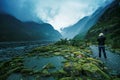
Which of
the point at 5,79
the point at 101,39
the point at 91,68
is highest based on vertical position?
the point at 101,39

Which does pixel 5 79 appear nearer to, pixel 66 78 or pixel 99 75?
pixel 66 78

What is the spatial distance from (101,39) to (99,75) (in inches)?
464

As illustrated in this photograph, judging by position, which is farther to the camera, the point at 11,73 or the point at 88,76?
the point at 11,73

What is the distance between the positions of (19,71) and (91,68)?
22.3 feet

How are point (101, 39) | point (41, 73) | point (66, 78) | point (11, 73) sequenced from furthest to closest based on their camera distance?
point (101, 39) < point (11, 73) < point (41, 73) < point (66, 78)

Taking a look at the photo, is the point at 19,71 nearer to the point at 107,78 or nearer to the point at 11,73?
the point at 11,73

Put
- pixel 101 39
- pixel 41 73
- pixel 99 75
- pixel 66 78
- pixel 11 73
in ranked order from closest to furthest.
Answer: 1. pixel 66 78
2. pixel 99 75
3. pixel 41 73
4. pixel 11 73
5. pixel 101 39

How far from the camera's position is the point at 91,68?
14648 millimetres

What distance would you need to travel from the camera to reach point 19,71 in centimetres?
1691

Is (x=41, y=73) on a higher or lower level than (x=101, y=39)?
lower

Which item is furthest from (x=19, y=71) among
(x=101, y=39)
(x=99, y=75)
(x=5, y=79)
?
(x=101, y=39)

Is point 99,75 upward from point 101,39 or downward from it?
downward

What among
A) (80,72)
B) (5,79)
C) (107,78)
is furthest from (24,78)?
(107,78)

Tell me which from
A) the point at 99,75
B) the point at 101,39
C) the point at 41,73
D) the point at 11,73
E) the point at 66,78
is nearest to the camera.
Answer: the point at 66,78
